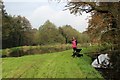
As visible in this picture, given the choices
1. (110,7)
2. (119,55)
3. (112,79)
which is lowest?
(112,79)

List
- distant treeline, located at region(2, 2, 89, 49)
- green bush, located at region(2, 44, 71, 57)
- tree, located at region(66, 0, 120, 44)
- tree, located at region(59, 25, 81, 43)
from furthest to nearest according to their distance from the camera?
1. tree, located at region(59, 25, 81, 43)
2. distant treeline, located at region(2, 2, 89, 49)
3. green bush, located at region(2, 44, 71, 57)
4. tree, located at region(66, 0, 120, 44)

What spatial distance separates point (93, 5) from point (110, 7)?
7.00ft

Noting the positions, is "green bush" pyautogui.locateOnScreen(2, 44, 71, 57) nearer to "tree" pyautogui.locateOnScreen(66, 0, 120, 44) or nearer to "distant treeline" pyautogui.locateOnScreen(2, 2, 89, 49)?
"tree" pyautogui.locateOnScreen(66, 0, 120, 44)

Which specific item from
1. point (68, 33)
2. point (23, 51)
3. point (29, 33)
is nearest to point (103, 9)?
point (23, 51)

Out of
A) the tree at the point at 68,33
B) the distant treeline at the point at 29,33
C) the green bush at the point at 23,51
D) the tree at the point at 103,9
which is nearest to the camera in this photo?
the tree at the point at 103,9

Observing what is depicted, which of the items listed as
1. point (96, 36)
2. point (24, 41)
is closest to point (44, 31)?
point (24, 41)

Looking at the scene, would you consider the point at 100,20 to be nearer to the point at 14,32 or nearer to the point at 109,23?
the point at 109,23

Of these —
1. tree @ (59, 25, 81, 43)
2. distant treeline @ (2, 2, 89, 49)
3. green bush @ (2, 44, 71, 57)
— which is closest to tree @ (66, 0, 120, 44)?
green bush @ (2, 44, 71, 57)

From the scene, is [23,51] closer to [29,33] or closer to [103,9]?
[103,9]

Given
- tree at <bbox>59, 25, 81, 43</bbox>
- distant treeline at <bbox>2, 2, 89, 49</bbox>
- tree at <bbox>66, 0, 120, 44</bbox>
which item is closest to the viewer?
tree at <bbox>66, 0, 120, 44</bbox>

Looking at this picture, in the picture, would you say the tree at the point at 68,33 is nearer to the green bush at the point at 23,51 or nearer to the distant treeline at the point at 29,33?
the distant treeline at the point at 29,33

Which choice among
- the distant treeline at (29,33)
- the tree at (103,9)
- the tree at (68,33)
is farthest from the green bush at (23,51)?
the tree at (68,33)

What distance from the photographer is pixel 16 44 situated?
86.4m

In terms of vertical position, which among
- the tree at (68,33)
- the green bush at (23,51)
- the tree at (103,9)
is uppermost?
the tree at (68,33)
